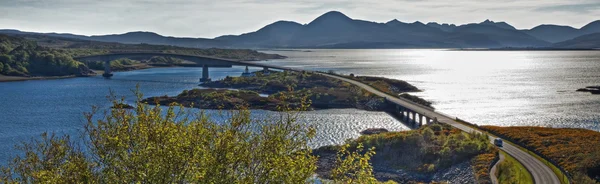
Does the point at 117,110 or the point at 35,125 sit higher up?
the point at 117,110

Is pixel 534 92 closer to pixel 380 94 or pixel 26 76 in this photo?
pixel 380 94

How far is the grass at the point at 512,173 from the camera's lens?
1772 inches

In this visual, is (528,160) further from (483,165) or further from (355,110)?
(355,110)

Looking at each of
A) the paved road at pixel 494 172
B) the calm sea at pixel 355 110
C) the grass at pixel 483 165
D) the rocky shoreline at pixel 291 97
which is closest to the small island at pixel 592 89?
the calm sea at pixel 355 110

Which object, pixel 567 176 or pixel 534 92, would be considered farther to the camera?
pixel 534 92

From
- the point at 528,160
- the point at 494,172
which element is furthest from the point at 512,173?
the point at 528,160

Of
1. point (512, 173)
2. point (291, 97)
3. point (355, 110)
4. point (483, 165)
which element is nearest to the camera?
point (512, 173)

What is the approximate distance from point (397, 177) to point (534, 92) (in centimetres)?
9248

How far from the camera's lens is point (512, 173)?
46469 mm

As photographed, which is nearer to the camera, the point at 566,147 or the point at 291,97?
the point at 566,147

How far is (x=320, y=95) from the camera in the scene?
364 ft

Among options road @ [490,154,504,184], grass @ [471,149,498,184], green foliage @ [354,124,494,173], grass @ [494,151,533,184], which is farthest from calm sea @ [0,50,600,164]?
grass @ [494,151,533,184]

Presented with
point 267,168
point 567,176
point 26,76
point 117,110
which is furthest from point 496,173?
point 26,76

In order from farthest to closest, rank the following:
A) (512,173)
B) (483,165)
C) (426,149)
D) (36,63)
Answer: (36,63) → (426,149) → (483,165) → (512,173)
